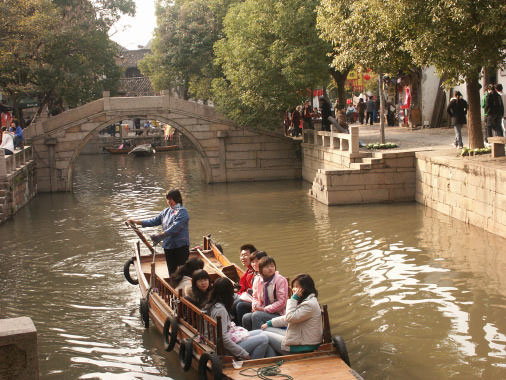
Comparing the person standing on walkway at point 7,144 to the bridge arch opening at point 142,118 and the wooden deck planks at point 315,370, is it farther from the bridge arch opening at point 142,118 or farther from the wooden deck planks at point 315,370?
the wooden deck planks at point 315,370

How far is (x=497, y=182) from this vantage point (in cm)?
1369

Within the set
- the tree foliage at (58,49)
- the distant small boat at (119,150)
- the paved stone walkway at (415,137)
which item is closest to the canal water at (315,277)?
the paved stone walkway at (415,137)

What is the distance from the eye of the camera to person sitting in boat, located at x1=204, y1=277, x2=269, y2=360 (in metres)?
7.30

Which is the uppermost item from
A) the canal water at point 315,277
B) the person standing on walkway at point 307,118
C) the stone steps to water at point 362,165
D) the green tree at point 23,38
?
the green tree at point 23,38

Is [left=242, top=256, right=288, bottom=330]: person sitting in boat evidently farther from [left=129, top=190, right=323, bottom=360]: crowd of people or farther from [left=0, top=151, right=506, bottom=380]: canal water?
[left=0, top=151, right=506, bottom=380]: canal water

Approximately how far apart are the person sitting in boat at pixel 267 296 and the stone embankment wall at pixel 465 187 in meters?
7.06

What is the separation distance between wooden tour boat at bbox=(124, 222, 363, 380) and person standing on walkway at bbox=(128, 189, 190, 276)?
0.38m

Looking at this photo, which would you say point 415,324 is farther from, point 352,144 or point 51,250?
point 352,144

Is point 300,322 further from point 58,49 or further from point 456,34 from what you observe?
point 58,49

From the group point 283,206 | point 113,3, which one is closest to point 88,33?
point 113,3

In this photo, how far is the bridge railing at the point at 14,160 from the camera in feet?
65.1

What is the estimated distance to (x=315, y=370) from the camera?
686cm

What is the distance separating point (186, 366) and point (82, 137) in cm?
1943

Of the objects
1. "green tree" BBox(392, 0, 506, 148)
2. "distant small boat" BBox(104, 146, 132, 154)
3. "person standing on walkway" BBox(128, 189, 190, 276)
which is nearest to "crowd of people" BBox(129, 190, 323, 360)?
"person standing on walkway" BBox(128, 189, 190, 276)
